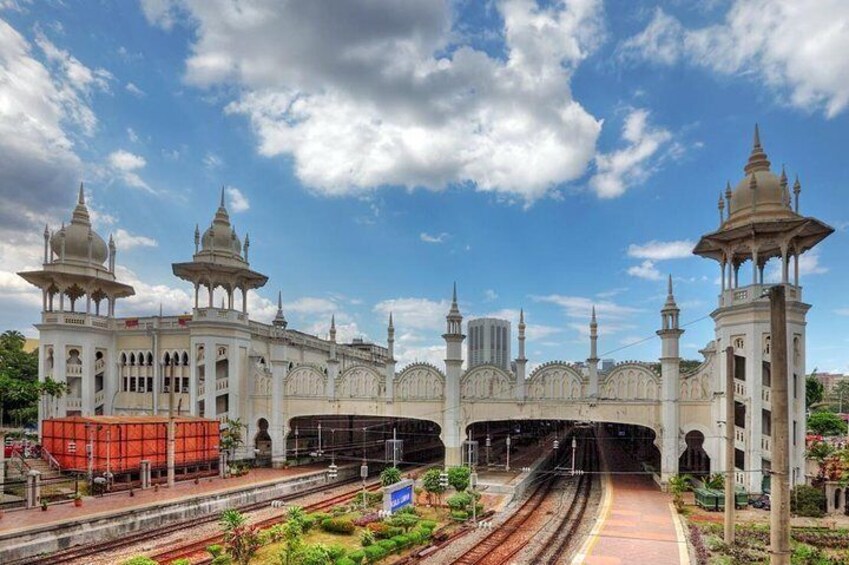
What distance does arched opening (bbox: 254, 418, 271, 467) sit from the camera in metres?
41.9

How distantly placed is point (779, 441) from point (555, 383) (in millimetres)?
23312

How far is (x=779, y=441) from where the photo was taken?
10812 mm

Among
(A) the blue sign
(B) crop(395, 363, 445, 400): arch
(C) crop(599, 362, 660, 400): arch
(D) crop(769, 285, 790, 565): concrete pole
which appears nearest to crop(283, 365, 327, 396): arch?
(B) crop(395, 363, 445, 400): arch

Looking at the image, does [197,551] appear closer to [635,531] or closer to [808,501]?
[635,531]

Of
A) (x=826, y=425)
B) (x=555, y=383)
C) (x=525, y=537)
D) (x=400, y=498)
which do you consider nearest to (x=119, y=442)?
(x=400, y=498)

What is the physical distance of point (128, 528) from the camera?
24812mm

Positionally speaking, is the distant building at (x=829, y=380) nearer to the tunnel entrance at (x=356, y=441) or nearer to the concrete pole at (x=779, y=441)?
the tunnel entrance at (x=356, y=441)

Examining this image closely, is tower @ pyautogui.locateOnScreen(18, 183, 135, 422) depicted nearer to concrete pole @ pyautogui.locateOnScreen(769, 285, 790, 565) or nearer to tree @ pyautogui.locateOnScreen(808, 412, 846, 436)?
concrete pole @ pyautogui.locateOnScreen(769, 285, 790, 565)

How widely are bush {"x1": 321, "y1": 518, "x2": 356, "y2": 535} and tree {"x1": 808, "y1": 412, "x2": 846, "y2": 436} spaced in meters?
68.5

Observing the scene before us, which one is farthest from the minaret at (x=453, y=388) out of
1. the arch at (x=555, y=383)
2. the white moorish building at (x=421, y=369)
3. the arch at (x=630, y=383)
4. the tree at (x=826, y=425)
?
the tree at (x=826, y=425)

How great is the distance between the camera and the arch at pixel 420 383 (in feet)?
119

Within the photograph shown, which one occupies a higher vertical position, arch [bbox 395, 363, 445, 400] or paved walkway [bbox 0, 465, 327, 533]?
arch [bbox 395, 363, 445, 400]

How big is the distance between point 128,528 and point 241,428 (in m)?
16.6

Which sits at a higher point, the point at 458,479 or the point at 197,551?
the point at 458,479
